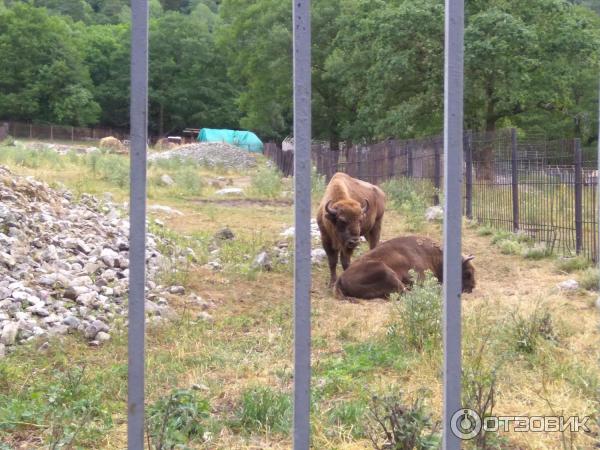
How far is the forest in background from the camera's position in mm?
27391

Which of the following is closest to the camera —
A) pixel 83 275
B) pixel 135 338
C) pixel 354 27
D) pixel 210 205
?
pixel 135 338

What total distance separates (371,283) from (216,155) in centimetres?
3224

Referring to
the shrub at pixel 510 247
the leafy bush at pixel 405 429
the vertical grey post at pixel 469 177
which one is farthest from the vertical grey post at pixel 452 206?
the vertical grey post at pixel 469 177

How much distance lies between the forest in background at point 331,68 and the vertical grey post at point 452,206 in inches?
954

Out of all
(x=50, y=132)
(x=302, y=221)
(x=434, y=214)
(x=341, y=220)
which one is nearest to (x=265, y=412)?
(x=302, y=221)

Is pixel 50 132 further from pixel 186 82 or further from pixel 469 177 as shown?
pixel 469 177

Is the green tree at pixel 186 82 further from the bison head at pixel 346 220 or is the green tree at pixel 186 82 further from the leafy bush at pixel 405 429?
the leafy bush at pixel 405 429

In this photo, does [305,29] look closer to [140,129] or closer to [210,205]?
[140,129]

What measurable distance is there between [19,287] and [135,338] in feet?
16.2

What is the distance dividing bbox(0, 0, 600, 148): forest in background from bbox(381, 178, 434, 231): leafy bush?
8712mm

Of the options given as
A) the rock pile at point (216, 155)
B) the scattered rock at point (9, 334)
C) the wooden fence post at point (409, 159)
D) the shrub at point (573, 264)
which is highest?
the rock pile at point (216, 155)

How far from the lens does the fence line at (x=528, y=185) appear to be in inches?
454

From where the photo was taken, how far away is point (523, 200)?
14.1 m

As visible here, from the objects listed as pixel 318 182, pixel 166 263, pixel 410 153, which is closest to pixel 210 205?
pixel 318 182
